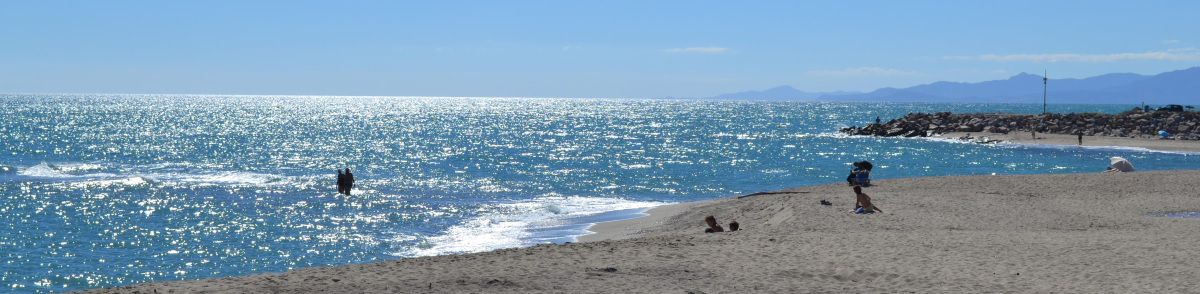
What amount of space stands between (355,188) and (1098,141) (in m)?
58.1

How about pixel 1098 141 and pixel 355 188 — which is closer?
pixel 355 188

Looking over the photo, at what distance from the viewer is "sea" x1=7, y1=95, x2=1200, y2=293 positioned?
2477cm

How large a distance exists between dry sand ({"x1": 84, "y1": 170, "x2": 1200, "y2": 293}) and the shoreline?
49.9 m

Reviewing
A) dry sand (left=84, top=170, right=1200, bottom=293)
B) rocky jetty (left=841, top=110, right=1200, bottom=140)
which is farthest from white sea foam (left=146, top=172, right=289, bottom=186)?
rocky jetty (left=841, top=110, right=1200, bottom=140)

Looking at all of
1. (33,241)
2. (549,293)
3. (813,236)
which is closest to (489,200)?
(33,241)

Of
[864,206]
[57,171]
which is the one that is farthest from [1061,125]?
[57,171]

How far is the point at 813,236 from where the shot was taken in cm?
1922

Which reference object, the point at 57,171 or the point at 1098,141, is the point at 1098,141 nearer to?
the point at 1098,141

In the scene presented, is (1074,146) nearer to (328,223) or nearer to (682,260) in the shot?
(328,223)

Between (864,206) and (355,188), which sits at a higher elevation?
(864,206)

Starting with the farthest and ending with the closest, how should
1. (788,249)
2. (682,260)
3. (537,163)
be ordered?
1. (537,163)
2. (788,249)
3. (682,260)

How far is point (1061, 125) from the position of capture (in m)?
85.8

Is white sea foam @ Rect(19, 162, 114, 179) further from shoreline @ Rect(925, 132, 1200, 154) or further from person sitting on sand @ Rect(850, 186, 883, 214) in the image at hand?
shoreline @ Rect(925, 132, 1200, 154)

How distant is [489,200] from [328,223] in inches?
331
